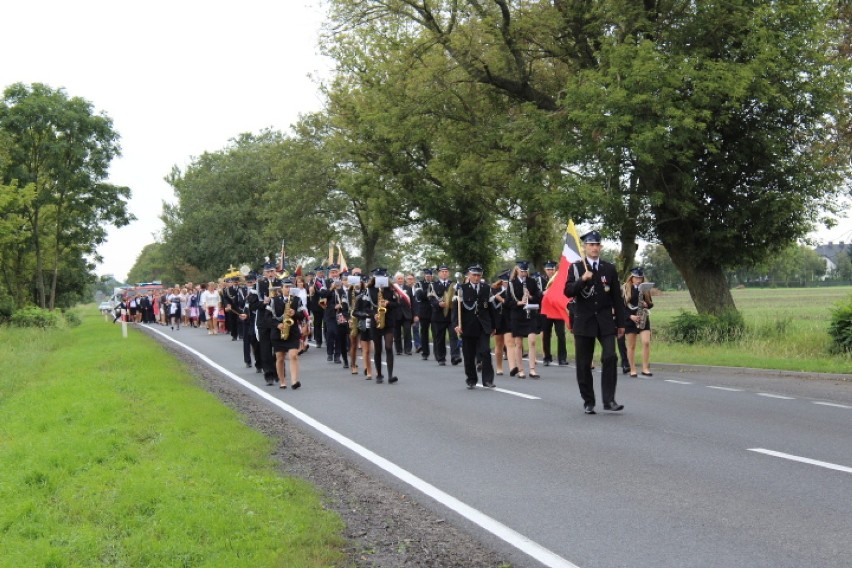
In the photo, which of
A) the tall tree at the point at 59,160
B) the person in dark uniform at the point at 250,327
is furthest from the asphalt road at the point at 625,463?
the tall tree at the point at 59,160

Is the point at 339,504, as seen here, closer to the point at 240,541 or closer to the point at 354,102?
the point at 240,541

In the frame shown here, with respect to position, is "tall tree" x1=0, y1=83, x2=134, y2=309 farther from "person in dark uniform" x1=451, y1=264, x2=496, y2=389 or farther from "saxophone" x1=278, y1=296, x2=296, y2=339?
"person in dark uniform" x1=451, y1=264, x2=496, y2=389

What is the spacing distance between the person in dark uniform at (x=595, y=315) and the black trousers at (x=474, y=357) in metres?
3.54

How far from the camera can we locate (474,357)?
15.1 meters

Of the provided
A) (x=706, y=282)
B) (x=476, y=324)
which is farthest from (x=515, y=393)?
(x=706, y=282)

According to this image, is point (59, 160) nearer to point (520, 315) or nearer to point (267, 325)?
point (267, 325)

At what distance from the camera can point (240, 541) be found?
19.7 ft

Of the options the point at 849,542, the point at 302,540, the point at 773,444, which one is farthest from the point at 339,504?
the point at 773,444

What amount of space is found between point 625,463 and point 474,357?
678cm

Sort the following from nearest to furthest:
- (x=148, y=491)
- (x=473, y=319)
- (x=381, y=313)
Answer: (x=148, y=491) < (x=473, y=319) < (x=381, y=313)

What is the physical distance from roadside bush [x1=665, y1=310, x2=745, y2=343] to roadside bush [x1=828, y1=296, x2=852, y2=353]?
3907 mm

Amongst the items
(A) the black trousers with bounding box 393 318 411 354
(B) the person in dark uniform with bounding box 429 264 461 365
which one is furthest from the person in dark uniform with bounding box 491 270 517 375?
(A) the black trousers with bounding box 393 318 411 354

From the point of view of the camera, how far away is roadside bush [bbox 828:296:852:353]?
18186 millimetres

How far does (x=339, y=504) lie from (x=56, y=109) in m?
44.7
